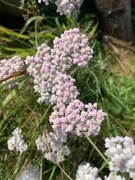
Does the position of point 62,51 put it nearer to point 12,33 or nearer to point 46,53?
point 46,53

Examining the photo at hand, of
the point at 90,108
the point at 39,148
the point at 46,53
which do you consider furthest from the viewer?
the point at 39,148

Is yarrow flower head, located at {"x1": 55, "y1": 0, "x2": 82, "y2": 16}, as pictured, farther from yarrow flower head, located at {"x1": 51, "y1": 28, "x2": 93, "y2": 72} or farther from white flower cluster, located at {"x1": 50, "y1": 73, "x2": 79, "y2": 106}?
white flower cluster, located at {"x1": 50, "y1": 73, "x2": 79, "y2": 106}

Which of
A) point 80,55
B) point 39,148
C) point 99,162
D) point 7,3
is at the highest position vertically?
point 7,3

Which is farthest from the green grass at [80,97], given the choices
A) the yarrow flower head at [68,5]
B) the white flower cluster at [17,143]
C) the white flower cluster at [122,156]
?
the white flower cluster at [122,156]

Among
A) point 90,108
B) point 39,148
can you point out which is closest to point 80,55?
point 90,108

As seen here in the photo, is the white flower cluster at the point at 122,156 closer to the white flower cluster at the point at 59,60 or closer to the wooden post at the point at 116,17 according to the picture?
the white flower cluster at the point at 59,60

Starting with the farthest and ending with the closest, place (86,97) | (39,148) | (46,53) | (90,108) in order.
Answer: (86,97), (39,148), (46,53), (90,108)
